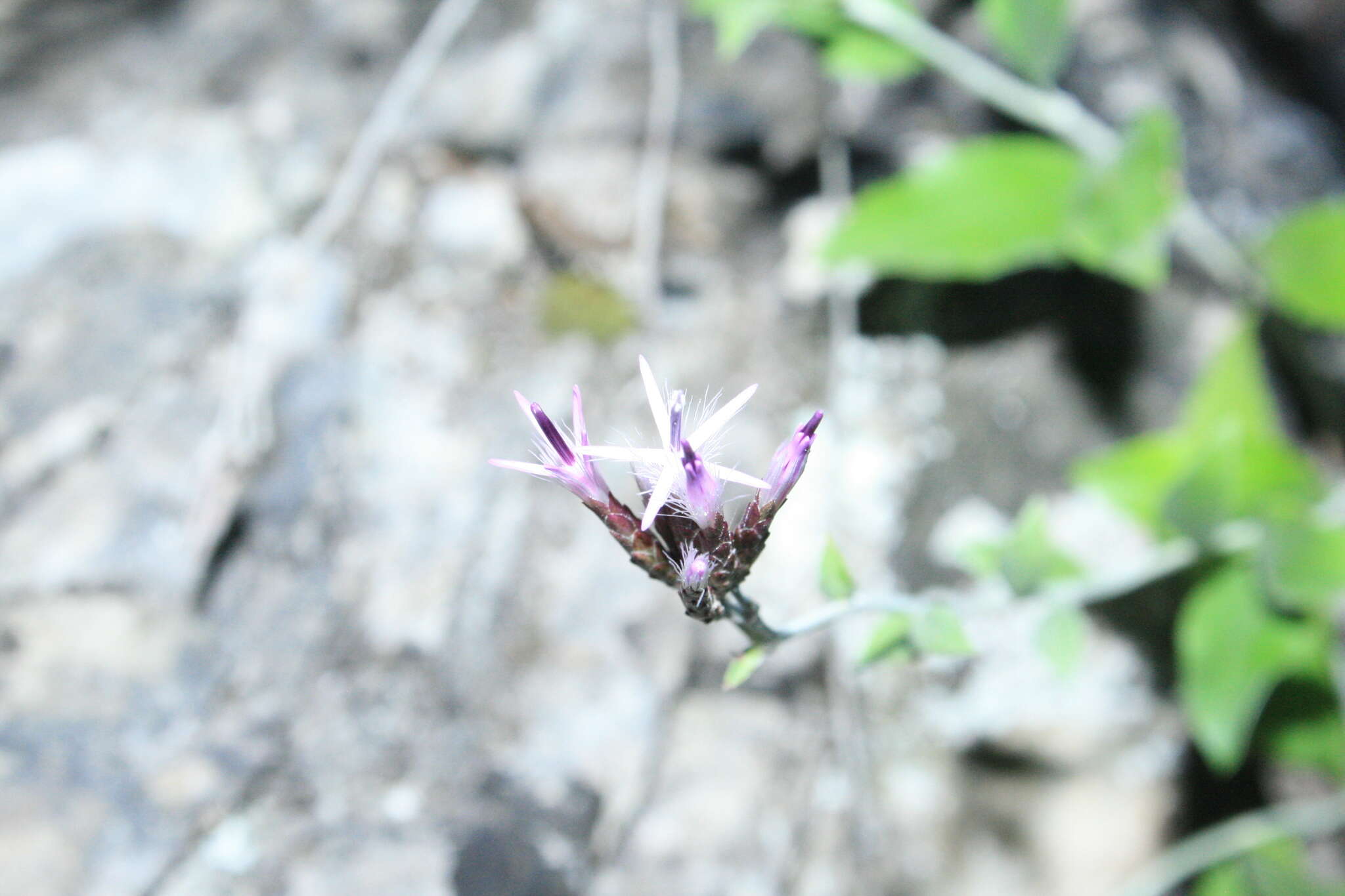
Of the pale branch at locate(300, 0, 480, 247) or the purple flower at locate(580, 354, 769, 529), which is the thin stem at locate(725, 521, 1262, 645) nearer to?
the purple flower at locate(580, 354, 769, 529)

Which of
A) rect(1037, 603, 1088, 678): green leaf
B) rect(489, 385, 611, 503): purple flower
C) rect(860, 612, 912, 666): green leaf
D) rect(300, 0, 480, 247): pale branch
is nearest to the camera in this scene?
rect(489, 385, 611, 503): purple flower

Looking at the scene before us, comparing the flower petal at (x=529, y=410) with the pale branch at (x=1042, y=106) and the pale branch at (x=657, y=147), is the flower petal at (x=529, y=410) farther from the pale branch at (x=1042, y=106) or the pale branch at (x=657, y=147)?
the pale branch at (x=1042, y=106)

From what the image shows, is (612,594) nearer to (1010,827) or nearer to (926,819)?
(926,819)

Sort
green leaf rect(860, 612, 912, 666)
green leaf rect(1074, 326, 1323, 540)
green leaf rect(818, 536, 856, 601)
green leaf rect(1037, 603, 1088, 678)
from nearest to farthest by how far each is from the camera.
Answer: green leaf rect(818, 536, 856, 601), green leaf rect(860, 612, 912, 666), green leaf rect(1037, 603, 1088, 678), green leaf rect(1074, 326, 1323, 540)

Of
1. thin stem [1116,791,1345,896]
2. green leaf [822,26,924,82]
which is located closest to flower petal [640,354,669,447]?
green leaf [822,26,924,82]

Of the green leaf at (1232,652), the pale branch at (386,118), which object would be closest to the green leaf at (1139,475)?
the green leaf at (1232,652)

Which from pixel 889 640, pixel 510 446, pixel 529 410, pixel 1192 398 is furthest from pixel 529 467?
pixel 1192 398
